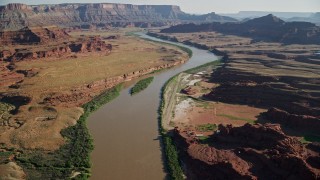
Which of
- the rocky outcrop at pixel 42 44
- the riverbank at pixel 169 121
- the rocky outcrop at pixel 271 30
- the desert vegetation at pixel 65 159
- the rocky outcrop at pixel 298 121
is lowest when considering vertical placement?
the desert vegetation at pixel 65 159

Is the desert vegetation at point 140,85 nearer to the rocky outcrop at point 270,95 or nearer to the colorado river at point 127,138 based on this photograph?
the colorado river at point 127,138

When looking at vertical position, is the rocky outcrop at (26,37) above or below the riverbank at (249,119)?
above

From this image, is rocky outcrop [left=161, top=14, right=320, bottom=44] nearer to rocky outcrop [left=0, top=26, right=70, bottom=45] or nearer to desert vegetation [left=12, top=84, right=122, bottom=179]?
rocky outcrop [left=0, top=26, right=70, bottom=45]

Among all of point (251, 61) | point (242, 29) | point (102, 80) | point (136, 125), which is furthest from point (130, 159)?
point (242, 29)

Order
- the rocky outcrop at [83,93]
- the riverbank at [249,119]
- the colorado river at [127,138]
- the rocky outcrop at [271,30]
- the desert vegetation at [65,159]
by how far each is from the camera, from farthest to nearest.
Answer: the rocky outcrop at [271,30], the rocky outcrop at [83,93], the colorado river at [127,138], the desert vegetation at [65,159], the riverbank at [249,119]

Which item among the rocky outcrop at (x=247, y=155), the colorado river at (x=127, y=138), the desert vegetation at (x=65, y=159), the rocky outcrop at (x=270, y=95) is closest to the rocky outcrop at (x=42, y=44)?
the colorado river at (x=127, y=138)

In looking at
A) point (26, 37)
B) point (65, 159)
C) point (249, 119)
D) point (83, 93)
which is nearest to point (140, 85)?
point (83, 93)

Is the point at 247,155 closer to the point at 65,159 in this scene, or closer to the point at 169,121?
the point at 169,121
